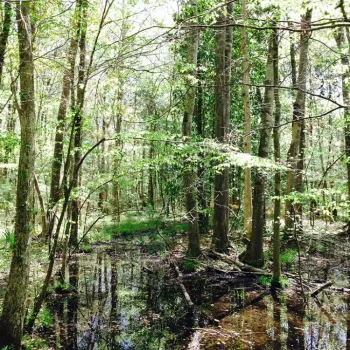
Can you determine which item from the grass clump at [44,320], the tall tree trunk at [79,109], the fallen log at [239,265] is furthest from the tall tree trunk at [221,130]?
the grass clump at [44,320]

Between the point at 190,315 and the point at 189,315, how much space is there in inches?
0.9

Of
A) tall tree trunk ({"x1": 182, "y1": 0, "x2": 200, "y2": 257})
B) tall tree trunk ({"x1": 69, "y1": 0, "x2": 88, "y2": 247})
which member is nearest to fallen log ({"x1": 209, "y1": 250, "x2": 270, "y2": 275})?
tall tree trunk ({"x1": 182, "y1": 0, "x2": 200, "y2": 257})

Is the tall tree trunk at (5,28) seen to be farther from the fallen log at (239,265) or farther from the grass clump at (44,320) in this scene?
the fallen log at (239,265)

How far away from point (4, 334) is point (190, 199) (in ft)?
22.8

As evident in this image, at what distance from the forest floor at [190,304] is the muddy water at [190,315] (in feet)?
0.06

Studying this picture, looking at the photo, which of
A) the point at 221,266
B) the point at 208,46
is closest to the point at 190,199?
the point at 221,266

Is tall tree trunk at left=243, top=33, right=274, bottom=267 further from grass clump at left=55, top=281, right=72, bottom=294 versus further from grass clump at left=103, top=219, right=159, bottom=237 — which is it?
grass clump at left=103, top=219, right=159, bottom=237

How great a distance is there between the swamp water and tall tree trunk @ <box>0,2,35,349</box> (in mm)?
1216

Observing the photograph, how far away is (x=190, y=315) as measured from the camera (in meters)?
7.81

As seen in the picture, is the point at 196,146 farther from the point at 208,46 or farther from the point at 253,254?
the point at 208,46

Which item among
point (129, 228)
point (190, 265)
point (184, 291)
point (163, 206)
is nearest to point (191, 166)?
point (163, 206)

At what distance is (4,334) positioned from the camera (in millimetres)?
5207

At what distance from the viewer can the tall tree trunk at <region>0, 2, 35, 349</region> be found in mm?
5246

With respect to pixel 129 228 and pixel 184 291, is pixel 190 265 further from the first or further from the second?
pixel 129 228
